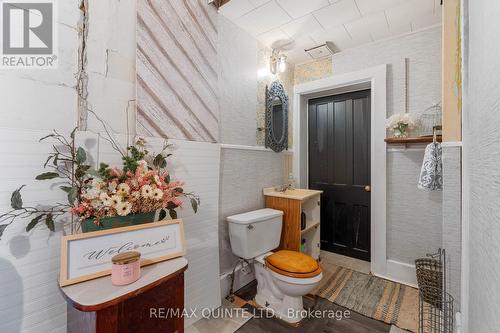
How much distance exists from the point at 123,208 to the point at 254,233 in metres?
1.11

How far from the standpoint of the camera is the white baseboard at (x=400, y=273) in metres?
2.09

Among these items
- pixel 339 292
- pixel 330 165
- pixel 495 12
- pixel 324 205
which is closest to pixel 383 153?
pixel 330 165

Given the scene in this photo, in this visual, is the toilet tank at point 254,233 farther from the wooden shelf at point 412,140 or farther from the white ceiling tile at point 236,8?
the white ceiling tile at point 236,8

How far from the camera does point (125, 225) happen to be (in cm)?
100

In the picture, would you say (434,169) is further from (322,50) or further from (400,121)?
(322,50)

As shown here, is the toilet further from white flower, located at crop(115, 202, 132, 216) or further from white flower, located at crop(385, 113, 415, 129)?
white flower, located at crop(385, 113, 415, 129)

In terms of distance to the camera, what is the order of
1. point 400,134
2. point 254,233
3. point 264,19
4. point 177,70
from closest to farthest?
point 177,70
point 254,233
point 264,19
point 400,134

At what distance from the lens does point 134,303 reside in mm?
845

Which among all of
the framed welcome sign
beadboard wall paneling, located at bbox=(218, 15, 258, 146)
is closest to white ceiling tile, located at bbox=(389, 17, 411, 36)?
beadboard wall paneling, located at bbox=(218, 15, 258, 146)

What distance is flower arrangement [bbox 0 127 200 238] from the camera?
0.94 m

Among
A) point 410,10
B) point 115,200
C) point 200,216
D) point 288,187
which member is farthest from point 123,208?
point 410,10

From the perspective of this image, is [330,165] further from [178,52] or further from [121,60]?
[121,60]
